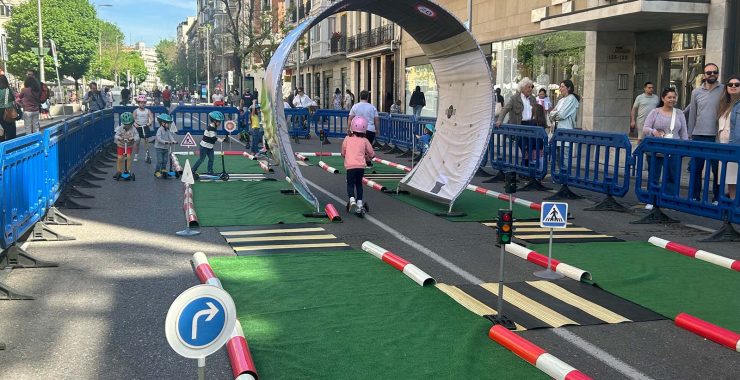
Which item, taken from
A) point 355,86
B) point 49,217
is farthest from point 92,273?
point 355,86

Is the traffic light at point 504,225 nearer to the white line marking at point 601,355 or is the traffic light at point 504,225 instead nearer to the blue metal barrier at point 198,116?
the white line marking at point 601,355

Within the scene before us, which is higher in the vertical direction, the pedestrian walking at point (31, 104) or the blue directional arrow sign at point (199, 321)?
the pedestrian walking at point (31, 104)

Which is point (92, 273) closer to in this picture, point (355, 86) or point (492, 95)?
point (492, 95)

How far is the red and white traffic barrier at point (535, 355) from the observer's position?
4824 millimetres

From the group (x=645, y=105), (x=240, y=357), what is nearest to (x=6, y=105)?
(x=645, y=105)

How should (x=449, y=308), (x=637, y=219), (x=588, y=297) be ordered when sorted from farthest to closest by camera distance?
1. (x=637, y=219)
2. (x=588, y=297)
3. (x=449, y=308)

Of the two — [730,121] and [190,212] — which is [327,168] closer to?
[190,212]

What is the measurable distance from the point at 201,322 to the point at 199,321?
0.04 feet

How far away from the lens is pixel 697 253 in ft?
28.7

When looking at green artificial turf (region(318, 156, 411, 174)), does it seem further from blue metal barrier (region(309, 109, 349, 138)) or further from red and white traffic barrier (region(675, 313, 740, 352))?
red and white traffic barrier (region(675, 313, 740, 352))

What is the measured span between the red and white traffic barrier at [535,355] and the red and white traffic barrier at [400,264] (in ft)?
5.20

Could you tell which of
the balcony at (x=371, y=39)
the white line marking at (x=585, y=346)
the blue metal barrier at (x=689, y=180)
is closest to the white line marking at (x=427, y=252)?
the white line marking at (x=585, y=346)

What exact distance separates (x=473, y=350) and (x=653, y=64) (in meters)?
19.9

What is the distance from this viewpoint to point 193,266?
8055 mm
